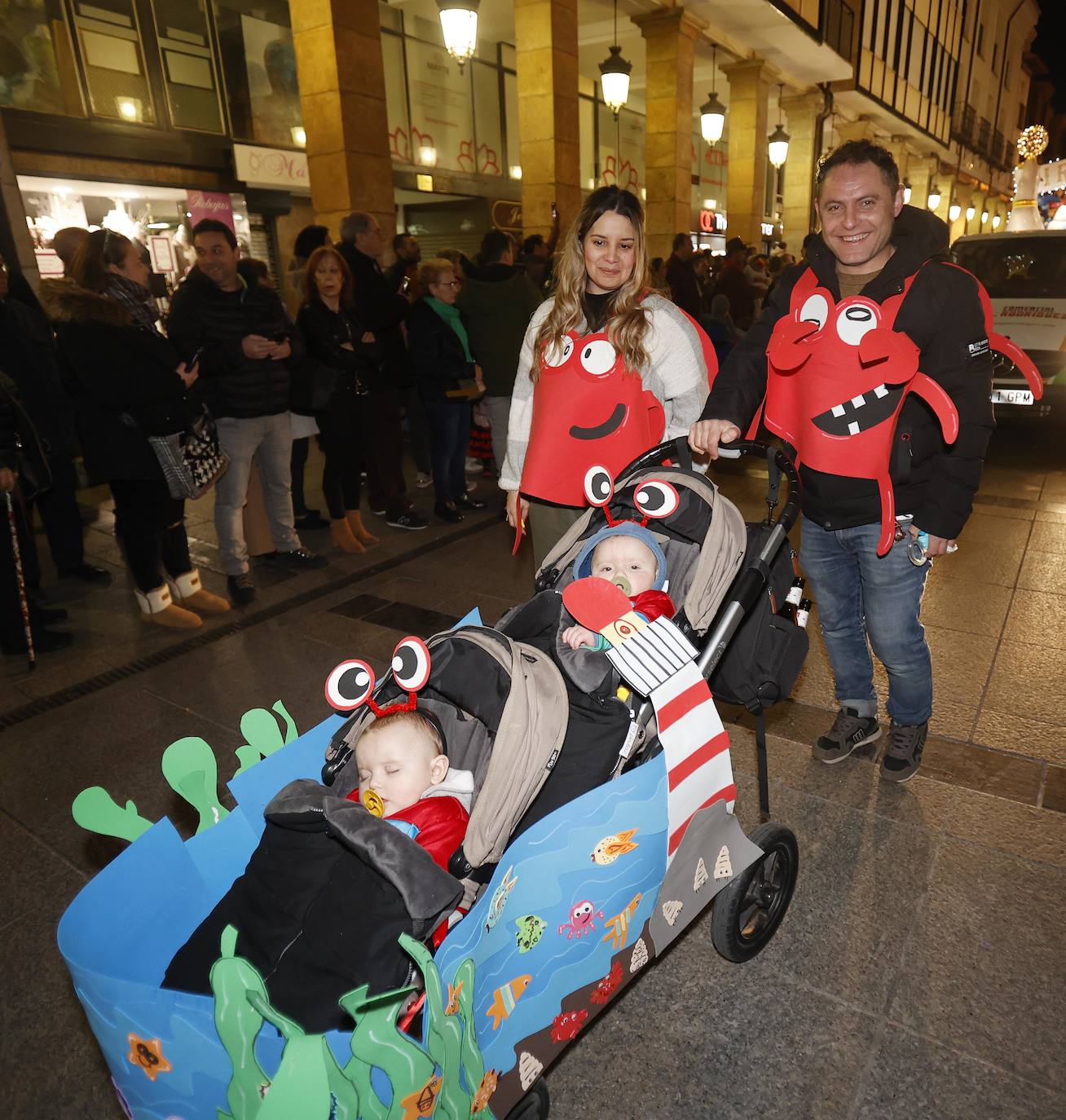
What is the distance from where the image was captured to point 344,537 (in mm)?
6012

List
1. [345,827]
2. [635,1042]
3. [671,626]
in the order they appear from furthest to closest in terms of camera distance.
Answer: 1. [635,1042]
2. [671,626]
3. [345,827]

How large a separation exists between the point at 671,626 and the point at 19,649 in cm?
410

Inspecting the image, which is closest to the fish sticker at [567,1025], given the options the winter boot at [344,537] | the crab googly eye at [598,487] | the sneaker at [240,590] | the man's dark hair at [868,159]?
the crab googly eye at [598,487]

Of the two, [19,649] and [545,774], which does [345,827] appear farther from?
[19,649]

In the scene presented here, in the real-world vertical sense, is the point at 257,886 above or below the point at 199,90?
below

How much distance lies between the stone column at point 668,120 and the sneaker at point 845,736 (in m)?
12.0

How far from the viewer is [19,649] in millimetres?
4465

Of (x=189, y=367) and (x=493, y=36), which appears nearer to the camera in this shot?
Result: (x=189, y=367)

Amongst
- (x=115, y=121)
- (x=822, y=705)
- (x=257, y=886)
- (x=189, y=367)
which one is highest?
(x=115, y=121)

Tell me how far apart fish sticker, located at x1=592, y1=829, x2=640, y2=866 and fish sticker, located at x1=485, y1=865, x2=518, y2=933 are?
0.66ft

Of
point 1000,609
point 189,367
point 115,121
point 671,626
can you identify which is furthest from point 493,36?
point 671,626

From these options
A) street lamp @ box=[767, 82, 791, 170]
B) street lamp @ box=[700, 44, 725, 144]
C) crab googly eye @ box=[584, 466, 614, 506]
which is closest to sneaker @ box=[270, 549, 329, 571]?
crab googly eye @ box=[584, 466, 614, 506]

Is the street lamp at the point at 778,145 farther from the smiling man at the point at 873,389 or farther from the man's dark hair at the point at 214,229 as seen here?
the smiling man at the point at 873,389

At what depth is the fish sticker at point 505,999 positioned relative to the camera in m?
1.59
